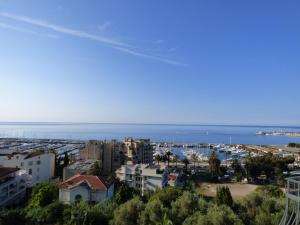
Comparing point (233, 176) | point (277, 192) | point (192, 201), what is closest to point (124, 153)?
point (233, 176)

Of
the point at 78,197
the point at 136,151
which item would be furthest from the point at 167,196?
the point at 136,151

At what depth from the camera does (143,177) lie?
3709 centimetres

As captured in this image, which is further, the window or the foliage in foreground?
the window

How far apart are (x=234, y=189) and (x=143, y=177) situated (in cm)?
1392

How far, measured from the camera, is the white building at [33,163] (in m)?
38.8

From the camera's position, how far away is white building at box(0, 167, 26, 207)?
30.3m

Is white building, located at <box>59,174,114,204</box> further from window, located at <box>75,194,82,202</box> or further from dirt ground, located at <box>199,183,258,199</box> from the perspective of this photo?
dirt ground, located at <box>199,183,258,199</box>

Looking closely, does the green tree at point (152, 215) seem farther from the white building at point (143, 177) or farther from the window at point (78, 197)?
the white building at point (143, 177)

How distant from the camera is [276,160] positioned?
4969 cm

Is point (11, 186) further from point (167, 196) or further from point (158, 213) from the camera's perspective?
point (158, 213)

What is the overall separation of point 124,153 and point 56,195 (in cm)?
2485

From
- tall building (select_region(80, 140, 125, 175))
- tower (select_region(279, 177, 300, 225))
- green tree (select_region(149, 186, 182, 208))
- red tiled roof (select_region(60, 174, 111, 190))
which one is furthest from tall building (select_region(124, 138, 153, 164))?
tower (select_region(279, 177, 300, 225))

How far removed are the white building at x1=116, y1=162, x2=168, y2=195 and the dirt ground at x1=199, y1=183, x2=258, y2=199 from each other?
6.03 metres

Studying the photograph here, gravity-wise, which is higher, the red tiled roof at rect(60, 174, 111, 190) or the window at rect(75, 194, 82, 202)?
the red tiled roof at rect(60, 174, 111, 190)
